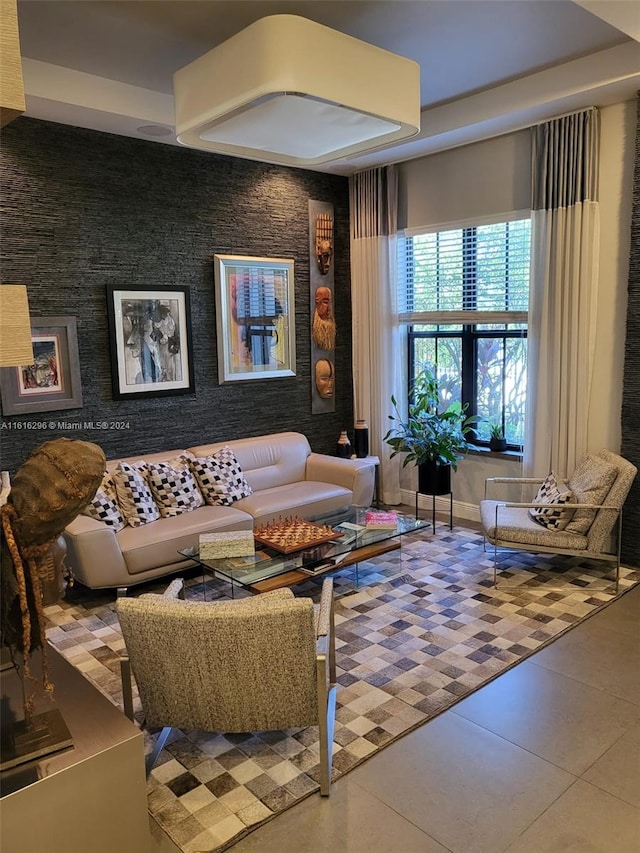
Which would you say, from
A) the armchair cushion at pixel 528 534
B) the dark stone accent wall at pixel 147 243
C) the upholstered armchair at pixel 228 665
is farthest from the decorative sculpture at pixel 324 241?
the upholstered armchair at pixel 228 665

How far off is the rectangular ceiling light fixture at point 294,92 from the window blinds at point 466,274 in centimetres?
181

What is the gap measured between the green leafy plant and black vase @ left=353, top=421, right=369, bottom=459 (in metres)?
0.36

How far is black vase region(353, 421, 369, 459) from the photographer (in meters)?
5.87

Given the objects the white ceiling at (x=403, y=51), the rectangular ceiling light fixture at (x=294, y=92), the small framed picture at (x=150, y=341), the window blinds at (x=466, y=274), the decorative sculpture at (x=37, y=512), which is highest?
the white ceiling at (x=403, y=51)

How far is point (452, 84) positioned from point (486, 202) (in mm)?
1022

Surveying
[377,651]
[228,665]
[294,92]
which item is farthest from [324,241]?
[228,665]

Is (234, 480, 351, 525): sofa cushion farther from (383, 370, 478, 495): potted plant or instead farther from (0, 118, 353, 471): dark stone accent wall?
(0, 118, 353, 471): dark stone accent wall

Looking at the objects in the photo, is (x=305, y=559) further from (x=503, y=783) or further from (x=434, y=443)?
(x=434, y=443)

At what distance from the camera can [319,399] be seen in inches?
235

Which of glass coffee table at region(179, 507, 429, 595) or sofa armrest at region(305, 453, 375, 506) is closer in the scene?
glass coffee table at region(179, 507, 429, 595)

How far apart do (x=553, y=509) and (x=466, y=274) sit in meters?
2.21

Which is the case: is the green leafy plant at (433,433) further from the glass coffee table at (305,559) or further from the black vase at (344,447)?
the glass coffee table at (305,559)

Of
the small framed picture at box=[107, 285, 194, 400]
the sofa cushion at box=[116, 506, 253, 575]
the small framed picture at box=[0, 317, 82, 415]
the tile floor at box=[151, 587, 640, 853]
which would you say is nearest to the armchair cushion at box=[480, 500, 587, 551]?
the tile floor at box=[151, 587, 640, 853]

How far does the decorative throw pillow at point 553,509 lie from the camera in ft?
13.4
